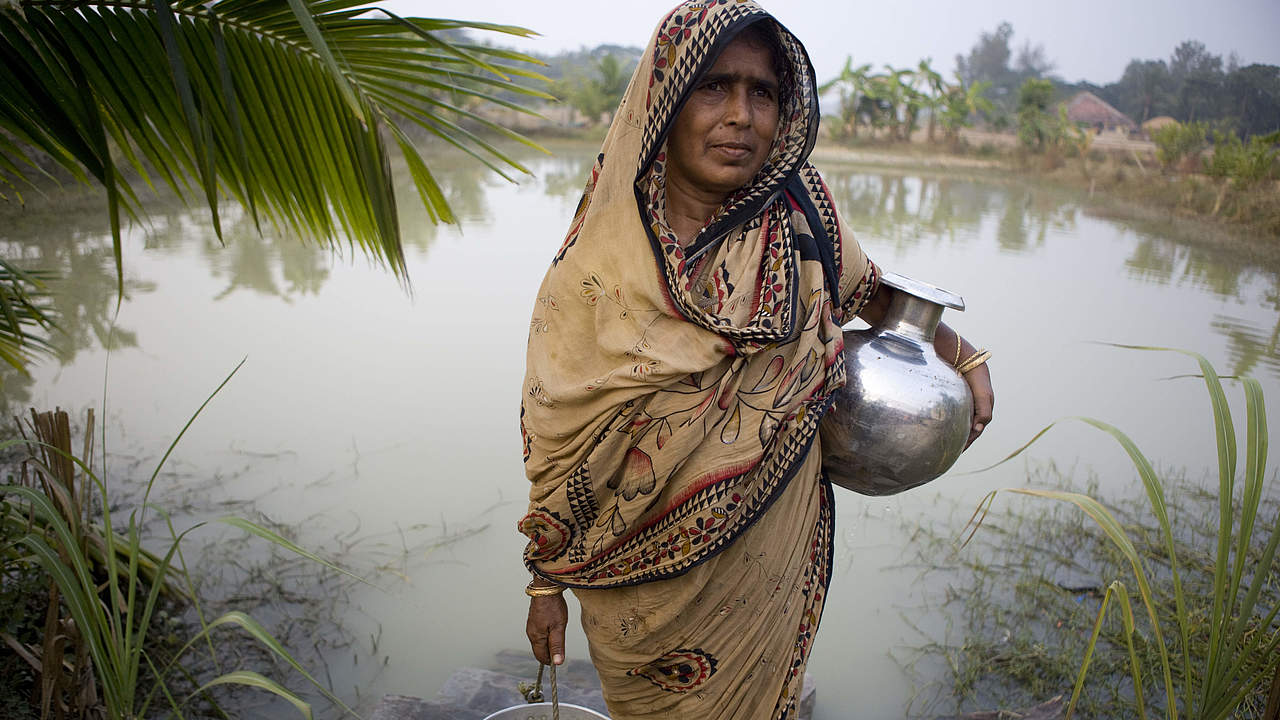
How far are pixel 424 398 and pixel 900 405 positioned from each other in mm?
3801

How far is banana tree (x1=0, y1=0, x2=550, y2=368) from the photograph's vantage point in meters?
1.29

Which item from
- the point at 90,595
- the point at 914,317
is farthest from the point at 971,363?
the point at 90,595

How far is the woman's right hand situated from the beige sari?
62 millimetres

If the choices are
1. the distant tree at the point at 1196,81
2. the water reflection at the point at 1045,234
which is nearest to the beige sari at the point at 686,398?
the water reflection at the point at 1045,234

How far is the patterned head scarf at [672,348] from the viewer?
1.24m

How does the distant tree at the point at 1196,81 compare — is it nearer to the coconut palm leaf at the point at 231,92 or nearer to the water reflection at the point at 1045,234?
the water reflection at the point at 1045,234

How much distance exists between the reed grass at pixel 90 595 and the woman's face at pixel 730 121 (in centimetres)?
79

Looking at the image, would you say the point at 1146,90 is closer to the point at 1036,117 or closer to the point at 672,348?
the point at 1036,117

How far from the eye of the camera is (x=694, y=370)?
1.21m

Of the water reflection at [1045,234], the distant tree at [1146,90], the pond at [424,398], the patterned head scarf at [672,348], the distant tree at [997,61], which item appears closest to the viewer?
the patterned head scarf at [672,348]

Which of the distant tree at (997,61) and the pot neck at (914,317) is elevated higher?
the distant tree at (997,61)

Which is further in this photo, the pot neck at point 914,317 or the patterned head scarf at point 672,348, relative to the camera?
the pot neck at point 914,317

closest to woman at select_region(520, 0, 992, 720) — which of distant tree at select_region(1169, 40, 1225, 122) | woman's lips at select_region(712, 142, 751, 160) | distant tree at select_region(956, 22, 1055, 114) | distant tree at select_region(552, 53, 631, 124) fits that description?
woman's lips at select_region(712, 142, 751, 160)

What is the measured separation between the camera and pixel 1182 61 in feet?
34.8
